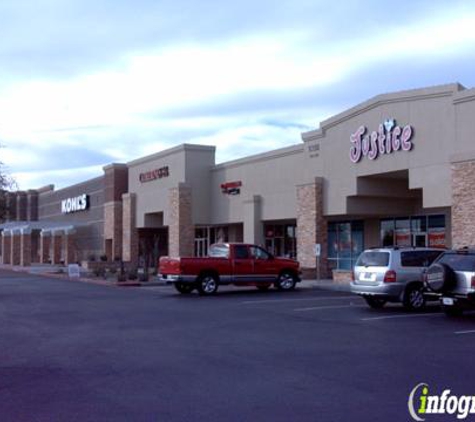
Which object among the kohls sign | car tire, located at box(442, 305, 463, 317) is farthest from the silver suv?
the kohls sign

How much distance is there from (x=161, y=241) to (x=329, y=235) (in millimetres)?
19346

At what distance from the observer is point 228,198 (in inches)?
1703

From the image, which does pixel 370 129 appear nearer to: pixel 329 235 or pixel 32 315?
pixel 329 235

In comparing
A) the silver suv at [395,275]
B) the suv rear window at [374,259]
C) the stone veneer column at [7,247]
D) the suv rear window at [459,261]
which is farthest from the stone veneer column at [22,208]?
the suv rear window at [459,261]

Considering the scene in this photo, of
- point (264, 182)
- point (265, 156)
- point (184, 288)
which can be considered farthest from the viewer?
point (264, 182)

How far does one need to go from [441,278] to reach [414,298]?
2800 millimetres

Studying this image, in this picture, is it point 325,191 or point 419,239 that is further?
point 325,191

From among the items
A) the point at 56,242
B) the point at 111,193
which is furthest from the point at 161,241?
the point at 56,242

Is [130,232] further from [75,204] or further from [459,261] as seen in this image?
[459,261]

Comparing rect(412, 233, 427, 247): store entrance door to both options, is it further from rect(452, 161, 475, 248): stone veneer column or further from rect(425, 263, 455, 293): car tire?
rect(425, 263, 455, 293): car tire

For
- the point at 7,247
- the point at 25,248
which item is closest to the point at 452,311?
the point at 25,248

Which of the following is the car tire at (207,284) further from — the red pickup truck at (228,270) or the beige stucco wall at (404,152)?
the beige stucco wall at (404,152)

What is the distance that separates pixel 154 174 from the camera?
49406 millimetres

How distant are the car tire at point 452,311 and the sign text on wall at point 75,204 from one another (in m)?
48.5
